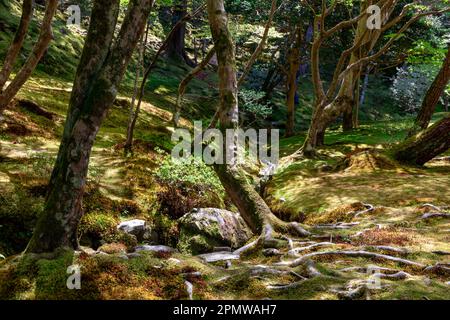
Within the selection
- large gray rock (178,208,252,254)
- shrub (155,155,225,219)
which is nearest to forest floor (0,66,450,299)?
shrub (155,155,225,219)

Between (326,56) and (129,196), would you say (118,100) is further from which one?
(326,56)

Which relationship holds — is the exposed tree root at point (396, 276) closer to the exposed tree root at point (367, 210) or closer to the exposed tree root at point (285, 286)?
the exposed tree root at point (285, 286)

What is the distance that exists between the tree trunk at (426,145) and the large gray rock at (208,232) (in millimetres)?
7880

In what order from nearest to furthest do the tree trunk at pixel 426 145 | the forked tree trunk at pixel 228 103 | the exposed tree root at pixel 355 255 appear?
1. the exposed tree root at pixel 355 255
2. the forked tree trunk at pixel 228 103
3. the tree trunk at pixel 426 145

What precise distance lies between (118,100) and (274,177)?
985cm

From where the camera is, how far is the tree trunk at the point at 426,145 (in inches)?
551

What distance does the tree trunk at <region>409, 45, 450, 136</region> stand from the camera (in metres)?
16.7

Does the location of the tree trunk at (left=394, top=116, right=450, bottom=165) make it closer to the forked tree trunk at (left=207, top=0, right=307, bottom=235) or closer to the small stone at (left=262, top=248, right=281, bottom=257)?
the forked tree trunk at (left=207, top=0, right=307, bottom=235)

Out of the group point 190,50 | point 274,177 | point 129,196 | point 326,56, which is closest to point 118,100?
point 274,177

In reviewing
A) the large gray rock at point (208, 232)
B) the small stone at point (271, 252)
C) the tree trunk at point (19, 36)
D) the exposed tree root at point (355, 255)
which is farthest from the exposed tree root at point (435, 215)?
the tree trunk at point (19, 36)

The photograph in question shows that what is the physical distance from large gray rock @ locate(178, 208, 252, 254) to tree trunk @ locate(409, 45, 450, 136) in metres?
11.5

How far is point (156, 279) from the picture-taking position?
514 cm

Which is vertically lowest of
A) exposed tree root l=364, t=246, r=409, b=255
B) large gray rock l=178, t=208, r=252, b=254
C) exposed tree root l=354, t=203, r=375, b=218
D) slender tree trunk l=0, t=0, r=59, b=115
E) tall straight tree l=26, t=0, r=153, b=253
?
large gray rock l=178, t=208, r=252, b=254

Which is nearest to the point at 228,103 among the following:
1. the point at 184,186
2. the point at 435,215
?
the point at 184,186
